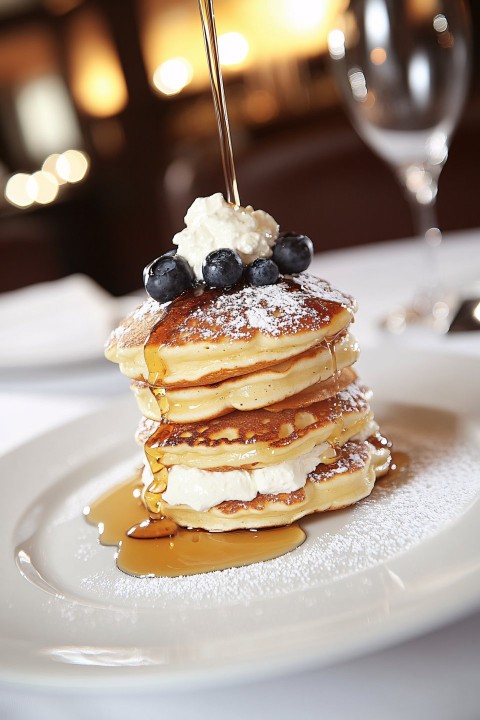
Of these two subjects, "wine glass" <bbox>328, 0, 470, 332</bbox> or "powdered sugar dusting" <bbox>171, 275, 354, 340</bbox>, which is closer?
"powdered sugar dusting" <bbox>171, 275, 354, 340</bbox>

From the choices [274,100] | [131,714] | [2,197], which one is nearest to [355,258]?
[131,714]

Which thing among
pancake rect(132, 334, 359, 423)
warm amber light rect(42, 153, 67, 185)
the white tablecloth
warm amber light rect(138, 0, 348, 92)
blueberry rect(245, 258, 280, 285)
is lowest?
warm amber light rect(42, 153, 67, 185)

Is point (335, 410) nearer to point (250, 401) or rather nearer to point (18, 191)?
point (250, 401)

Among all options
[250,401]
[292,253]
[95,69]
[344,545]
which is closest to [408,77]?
[292,253]

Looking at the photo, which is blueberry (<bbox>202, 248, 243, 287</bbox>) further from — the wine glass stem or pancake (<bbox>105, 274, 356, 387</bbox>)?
the wine glass stem

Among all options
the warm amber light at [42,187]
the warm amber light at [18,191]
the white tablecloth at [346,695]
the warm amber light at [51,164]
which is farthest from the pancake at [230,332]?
the warm amber light at [51,164]

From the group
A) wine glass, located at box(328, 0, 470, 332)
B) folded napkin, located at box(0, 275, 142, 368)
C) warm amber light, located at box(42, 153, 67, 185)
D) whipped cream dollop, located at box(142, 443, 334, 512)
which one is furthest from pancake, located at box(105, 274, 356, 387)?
warm amber light, located at box(42, 153, 67, 185)

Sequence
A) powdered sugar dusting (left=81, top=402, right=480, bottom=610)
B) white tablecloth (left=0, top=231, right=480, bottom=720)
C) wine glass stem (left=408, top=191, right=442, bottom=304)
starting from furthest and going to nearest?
wine glass stem (left=408, top=191, right=442, bottom=304)
powdered sugar dusting (left=81, top=402, right=480, bottom=610)
white tablecloth (left=0, top=231, right=480, bottom=720)

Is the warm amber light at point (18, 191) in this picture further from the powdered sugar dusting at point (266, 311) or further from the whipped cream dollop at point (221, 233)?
the powdered sugar dusting at point (266, 311)
